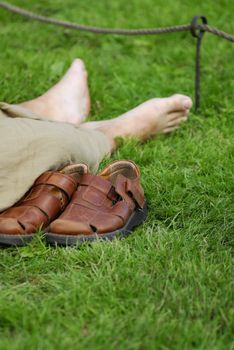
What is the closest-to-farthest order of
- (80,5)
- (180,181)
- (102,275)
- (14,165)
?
(102,275) < (14,165) < (180,181) < (80,5)

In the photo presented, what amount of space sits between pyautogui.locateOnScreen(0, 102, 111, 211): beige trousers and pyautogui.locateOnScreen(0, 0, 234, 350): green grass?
0.93 feet

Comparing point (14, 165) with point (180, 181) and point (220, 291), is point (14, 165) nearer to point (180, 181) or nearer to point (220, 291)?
point (180, 181)

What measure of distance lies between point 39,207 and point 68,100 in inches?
48.6

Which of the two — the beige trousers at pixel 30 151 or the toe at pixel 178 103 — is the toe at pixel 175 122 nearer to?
the toe at pixel 178 103

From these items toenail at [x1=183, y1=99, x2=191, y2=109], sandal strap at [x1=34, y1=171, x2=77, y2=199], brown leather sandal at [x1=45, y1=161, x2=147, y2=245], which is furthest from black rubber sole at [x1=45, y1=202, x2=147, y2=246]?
toenail at [x1=183, y1=99, x2=191, y2=109]

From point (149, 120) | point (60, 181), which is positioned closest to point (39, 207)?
point (60, 181)

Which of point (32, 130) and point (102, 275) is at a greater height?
point (32, 130)

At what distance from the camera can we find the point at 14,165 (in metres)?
2.42

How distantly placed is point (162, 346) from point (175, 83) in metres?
2.44

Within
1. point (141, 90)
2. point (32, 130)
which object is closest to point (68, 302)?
point (32, 130)

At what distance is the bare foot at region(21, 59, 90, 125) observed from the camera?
331 cm

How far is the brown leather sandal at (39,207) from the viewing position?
7.34ft

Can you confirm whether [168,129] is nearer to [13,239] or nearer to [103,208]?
[103,208]

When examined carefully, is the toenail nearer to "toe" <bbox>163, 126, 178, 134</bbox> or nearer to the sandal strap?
"toe" <bbox>163, 126, 178, 134</bbox>
